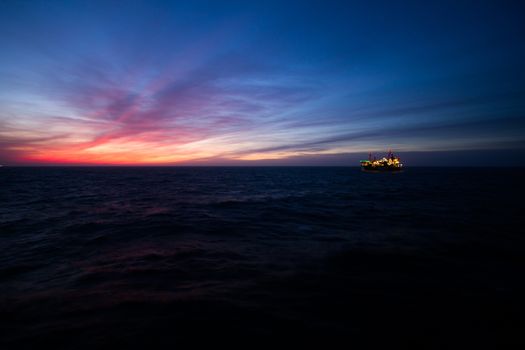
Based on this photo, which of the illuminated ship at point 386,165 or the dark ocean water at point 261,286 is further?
the illuminated ship at point 386,165

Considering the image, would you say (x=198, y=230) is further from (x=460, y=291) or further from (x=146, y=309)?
(x=460, y=291)

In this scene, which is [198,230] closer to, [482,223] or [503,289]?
[503,289]

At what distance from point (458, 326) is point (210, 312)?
684cm

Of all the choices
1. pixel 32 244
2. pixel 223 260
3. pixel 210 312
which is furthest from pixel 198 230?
pixel 210 312

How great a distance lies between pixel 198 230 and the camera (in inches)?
655

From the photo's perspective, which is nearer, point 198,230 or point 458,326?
point 458,326

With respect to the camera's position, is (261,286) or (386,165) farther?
(386,165)

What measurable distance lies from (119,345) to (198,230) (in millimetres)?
11146

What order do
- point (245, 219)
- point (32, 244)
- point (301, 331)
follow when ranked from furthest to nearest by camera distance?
point (245, 219)
point (32, 244)
point (301, 331)

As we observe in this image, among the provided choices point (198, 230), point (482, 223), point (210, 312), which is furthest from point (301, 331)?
point (482, 223)

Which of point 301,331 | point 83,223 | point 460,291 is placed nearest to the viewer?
point 301,331

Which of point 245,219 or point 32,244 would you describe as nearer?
point 32,244

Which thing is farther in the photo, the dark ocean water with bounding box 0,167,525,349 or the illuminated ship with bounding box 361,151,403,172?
the illuminated ship with bounding box 361,151,403,172

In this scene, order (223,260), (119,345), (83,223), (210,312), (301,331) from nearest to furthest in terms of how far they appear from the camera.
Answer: (119,345) → (301,331) → (210,312) → (223,260) → (83,223)
